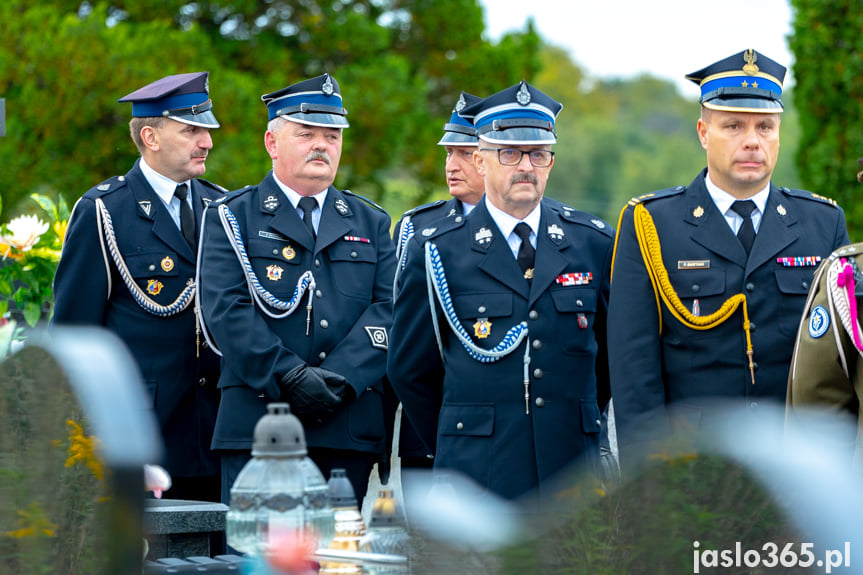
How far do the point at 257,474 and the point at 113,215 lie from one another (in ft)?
10.2

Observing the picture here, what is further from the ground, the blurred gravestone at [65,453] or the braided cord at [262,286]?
the braided cord at [262,286]

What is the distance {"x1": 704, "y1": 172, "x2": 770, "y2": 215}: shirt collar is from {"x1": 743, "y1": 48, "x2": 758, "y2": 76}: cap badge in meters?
0.38

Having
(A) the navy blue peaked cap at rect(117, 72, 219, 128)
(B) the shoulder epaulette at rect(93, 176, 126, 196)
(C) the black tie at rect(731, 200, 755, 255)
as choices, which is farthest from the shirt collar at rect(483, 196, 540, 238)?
(B) the shoulder epaulette at rect(93, 176, 126, 196)

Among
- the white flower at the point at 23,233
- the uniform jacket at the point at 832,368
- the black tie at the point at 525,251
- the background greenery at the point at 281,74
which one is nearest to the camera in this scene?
the uniform jacket at the point at 832,368

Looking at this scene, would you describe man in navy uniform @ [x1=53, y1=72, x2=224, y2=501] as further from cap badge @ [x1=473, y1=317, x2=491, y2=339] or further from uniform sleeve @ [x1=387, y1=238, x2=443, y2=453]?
cap badge @ [x1=473, y1=317, x2=491, y2=339]

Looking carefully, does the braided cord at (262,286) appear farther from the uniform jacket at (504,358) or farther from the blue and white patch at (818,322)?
the blue and white patch at (818,322)

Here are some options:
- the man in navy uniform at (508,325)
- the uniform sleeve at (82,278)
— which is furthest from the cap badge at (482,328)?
the uniform sleeve at (82,278)

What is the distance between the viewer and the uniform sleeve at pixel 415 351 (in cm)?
446

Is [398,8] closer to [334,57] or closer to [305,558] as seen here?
[334,57]

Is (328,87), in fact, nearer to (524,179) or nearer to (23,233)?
(524,179)

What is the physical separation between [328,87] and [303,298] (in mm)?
902

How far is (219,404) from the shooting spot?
5219 mm

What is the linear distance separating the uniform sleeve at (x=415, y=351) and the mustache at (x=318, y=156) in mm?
721

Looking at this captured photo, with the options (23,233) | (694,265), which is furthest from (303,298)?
(23,233)
